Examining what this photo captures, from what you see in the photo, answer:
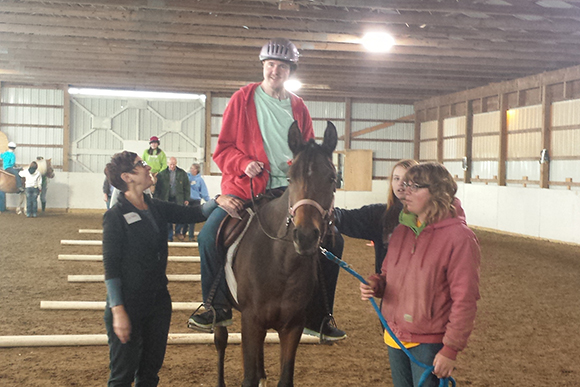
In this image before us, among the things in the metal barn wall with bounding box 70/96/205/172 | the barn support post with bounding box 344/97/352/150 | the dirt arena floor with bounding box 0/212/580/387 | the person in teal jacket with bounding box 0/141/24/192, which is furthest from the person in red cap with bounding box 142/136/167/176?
the barn support post with bounding box 344/97/352/150

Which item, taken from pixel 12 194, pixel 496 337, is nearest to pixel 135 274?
pixel 496 337

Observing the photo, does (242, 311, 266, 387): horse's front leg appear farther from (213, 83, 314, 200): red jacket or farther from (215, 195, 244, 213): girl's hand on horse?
(213, 83, 314, 200): red jacket

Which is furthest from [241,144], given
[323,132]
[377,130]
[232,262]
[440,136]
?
[377,130]

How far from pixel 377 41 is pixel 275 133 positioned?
965 centimetres

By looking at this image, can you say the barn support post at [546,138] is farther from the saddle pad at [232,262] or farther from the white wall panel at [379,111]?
the saddle pad at [232,262]

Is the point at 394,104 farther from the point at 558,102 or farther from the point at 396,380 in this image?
the point at 396,380

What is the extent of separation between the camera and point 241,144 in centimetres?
373

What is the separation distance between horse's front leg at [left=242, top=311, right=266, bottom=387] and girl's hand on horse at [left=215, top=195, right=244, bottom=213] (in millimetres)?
664

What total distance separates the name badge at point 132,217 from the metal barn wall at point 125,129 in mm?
20013

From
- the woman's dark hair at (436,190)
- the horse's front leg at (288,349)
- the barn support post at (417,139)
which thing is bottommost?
the horse's front leg at (288,349)

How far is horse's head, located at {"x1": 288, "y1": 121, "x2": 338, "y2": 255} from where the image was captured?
109 inches

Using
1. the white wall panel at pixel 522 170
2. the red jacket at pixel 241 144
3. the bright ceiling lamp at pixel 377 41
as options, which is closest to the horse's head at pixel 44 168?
the bright ceiling lamp at pixel 377 41

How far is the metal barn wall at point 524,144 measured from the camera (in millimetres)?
16625

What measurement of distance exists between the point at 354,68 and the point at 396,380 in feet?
51.2
